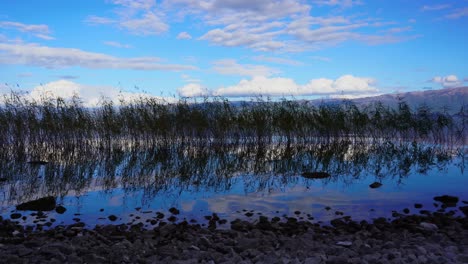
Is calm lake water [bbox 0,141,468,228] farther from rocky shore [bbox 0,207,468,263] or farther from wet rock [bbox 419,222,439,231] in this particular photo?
wet rock [bbox 419,222,439,231]

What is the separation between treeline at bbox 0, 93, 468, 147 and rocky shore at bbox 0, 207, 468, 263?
10.4m

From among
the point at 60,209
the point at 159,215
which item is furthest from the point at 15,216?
the point at 159,215

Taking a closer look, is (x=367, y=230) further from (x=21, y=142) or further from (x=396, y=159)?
(x=21, y=142)

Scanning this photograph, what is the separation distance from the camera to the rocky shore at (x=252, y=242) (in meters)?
5.08

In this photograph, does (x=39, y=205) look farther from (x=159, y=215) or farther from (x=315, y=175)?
(x=315, y=175)

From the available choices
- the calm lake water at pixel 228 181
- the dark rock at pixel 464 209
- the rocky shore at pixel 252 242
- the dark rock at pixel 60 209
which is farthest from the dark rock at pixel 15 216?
the dark rock at pixel 464 209

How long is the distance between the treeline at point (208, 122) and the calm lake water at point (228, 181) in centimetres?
84

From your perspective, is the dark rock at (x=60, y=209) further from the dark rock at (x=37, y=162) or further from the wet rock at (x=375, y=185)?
the wet rock at (x=375, y=185)

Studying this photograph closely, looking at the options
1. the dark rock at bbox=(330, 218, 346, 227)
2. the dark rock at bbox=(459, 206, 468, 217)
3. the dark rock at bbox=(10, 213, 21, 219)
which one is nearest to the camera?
the dark rock at bbox=(330, 218, 346, 227)

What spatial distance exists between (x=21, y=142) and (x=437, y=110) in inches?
689

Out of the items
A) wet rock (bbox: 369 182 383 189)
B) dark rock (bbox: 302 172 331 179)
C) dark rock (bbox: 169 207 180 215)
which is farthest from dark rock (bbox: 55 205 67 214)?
wet rock (bbox: 369 182 383 189)

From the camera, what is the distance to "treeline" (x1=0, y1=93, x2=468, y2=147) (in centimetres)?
1666

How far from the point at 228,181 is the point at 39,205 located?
15.2 ft

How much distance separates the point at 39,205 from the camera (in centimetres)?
811
